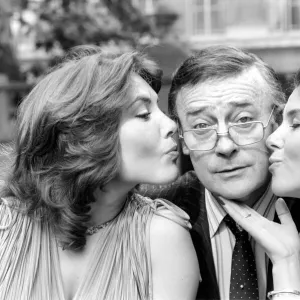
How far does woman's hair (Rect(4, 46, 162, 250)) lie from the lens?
2.31m

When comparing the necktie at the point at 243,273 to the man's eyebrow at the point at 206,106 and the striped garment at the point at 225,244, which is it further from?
the man's eyebrow at the point at 206,106

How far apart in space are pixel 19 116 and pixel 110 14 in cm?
510

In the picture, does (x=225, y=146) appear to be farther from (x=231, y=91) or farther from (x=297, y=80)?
(x=297, y=80)

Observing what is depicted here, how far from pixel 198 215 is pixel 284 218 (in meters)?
0.39

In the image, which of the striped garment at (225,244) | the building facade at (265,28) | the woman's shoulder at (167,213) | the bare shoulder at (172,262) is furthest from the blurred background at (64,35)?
the building facade at (265,28)

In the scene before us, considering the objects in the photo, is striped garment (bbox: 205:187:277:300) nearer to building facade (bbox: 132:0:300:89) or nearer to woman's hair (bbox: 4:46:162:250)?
woman's hair (bbox: 4:46:162:250)

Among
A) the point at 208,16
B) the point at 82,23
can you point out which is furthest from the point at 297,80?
the point at 208,16

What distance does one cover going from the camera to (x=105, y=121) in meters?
2.32

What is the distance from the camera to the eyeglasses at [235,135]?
2371 millimetres

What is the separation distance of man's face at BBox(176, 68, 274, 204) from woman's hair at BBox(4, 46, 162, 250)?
1.04 feet

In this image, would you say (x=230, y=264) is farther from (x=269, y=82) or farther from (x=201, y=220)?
(x=269, y=82)

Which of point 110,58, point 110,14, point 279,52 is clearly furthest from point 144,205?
point 279,52

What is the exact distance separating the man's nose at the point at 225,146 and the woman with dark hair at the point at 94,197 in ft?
0.60

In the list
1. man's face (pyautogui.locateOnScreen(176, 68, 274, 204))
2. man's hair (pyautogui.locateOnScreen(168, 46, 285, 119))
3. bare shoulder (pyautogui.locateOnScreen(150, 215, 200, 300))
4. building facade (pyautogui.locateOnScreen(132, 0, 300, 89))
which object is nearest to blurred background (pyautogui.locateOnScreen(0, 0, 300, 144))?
man's hair (pyautogui.locateOnScreen(168, 46, 285, 119))
